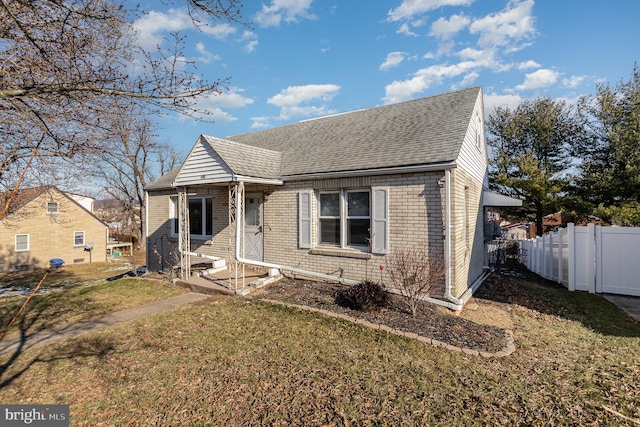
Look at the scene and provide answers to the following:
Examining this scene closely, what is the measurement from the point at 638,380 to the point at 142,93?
7991 millimetres

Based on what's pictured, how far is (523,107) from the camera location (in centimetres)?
2567

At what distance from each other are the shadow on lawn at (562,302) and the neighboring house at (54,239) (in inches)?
1251

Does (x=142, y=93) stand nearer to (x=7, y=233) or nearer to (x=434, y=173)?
(x=434, y=173)

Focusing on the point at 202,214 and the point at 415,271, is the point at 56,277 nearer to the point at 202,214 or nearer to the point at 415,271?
the point at 202,214

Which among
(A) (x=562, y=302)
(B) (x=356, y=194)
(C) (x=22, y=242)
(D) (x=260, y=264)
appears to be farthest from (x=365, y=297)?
(C) (x=22, y=242)

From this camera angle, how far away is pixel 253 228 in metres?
10.9

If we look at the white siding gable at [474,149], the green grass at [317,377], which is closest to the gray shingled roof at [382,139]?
the white siding gable at [474,149]

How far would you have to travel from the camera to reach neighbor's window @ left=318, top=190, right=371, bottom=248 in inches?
344

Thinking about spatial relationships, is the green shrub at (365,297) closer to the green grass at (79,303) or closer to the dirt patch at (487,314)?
the dirt patch at (487,314)

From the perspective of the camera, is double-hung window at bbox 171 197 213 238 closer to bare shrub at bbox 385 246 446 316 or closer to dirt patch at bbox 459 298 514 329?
bare shrub at bbox 385 246 446 316

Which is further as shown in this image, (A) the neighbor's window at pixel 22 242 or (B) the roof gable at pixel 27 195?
(A) the neighbor's window at pixel 22 242

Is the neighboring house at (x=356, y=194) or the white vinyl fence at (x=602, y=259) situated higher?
the neighboring house at (x=356, y=194)

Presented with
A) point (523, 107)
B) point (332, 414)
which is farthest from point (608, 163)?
point (332, 414)

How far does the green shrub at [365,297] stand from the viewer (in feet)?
21.9
